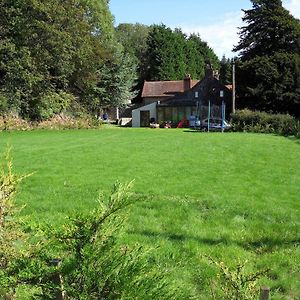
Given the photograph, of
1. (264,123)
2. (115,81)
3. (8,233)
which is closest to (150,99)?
(115,81)

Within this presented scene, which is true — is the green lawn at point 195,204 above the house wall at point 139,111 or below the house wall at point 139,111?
below

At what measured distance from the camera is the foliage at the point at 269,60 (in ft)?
138

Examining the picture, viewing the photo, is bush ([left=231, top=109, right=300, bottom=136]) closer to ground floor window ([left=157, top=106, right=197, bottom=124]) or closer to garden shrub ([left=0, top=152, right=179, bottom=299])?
ground floor window ([left=157, top=106, right=197, bottom=124])

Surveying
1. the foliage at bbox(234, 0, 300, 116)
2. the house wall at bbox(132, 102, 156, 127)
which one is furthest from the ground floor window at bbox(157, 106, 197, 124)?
the foliage at bbox(234, 0, 300, 116)

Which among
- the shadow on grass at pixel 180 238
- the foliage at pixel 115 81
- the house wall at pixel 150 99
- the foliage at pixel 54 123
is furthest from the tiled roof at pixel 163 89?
the shadow on grass at pixel 180 238

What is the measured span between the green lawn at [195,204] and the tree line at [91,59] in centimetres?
1962

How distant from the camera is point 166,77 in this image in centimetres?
6562

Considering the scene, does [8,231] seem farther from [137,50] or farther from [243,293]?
[137,50]

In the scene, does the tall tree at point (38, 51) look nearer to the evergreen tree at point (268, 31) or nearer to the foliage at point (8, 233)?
the evergreen tree at point (268, 31)

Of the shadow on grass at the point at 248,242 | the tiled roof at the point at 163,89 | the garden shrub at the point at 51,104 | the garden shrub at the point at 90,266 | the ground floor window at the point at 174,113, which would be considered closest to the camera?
the garden shrub at the point at 90,266

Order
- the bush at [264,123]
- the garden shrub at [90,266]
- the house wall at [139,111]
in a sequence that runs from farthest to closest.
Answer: the house wall at [139,111]
the bush at [264,123]
the garden shrub at [90,266]

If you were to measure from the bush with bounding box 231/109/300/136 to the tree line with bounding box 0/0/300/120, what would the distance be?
875 cm

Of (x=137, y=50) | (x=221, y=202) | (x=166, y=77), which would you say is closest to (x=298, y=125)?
(x=221, y=202)

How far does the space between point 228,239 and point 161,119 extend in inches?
1841
